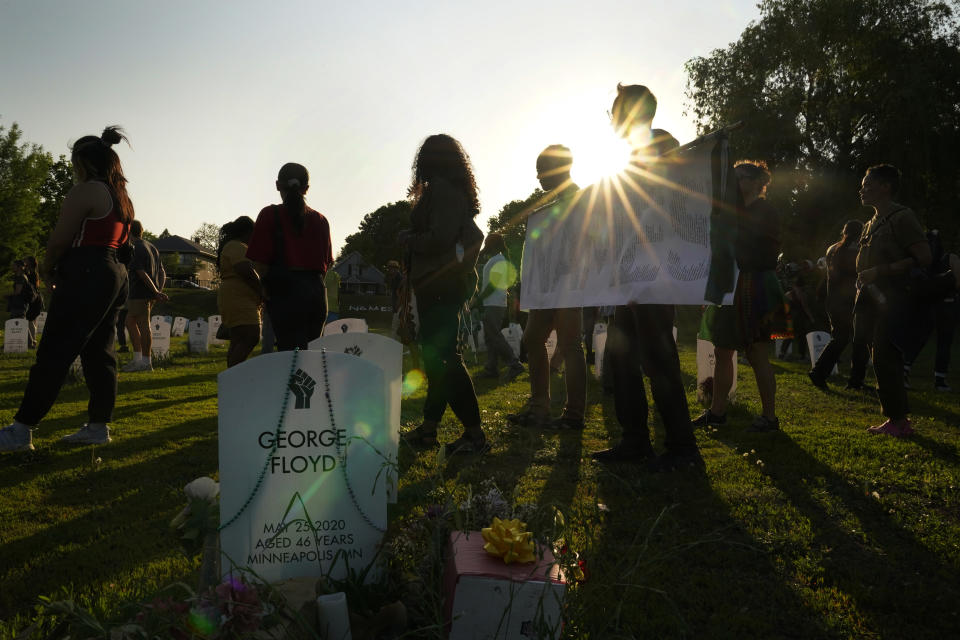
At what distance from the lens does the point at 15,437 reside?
4.02 m

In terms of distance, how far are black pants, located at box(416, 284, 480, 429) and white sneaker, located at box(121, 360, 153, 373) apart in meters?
7.12

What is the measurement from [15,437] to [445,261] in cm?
285

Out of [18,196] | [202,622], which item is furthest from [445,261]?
[18,196]

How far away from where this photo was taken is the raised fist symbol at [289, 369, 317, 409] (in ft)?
6.79

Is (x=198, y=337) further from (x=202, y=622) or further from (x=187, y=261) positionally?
(x=187, y=261)

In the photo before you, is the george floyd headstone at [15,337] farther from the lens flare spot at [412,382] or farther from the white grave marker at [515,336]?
the white grave marker at [515,336]

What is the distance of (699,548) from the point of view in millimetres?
2766

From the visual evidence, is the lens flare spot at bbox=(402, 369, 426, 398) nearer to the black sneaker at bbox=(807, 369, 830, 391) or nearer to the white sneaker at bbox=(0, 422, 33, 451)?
the white sneaker at bbox=(0, 422, 33, 451)

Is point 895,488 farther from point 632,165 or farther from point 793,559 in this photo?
point 632,165

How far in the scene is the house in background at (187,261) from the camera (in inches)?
3718

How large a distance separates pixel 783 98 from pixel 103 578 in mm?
27568

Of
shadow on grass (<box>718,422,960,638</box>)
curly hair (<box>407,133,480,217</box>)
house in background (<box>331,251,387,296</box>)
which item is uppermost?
house in background (<box>331,251,387,296</box>)

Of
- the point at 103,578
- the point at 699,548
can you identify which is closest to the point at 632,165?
the point at 699,548

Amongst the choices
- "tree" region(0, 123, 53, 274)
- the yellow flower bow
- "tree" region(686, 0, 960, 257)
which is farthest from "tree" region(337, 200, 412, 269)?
the yellow flower bow
